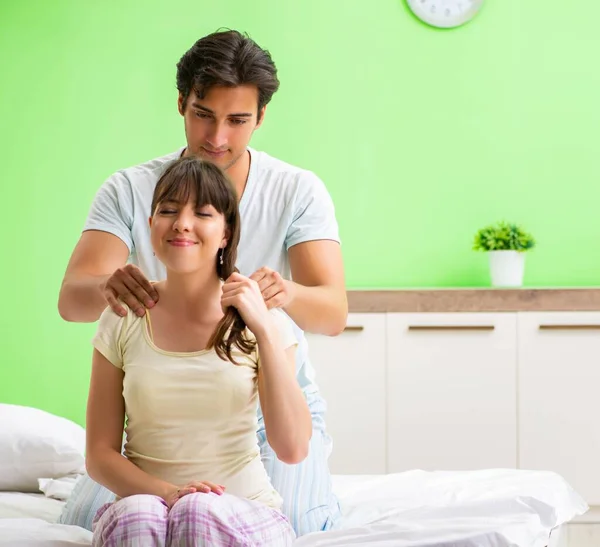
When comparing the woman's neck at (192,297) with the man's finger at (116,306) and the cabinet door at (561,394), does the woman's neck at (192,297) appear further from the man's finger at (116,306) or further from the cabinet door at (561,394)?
the cabinet door at (561,394)

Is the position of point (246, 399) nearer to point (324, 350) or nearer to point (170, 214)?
point (170, 214)

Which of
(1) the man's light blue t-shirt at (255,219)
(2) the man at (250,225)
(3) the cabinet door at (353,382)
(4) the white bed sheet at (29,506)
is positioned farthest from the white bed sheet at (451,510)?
(3) the cabinet door at (353,382)

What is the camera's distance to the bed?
1.46 metres

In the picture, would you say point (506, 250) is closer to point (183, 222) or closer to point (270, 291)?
point (270, 291)

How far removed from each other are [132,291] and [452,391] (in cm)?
199

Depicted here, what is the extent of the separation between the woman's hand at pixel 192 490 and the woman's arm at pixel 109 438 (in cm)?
4

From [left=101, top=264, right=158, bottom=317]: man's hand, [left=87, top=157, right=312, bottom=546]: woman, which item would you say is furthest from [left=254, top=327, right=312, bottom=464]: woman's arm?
[left=101, top=264, right=158, bottom=317]: man's hand

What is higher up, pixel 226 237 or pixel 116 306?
pixel 226 237

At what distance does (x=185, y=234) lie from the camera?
4.97 feet

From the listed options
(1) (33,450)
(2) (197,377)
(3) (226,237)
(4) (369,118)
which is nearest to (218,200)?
(3) (226,237)

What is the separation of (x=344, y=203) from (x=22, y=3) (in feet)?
4.85

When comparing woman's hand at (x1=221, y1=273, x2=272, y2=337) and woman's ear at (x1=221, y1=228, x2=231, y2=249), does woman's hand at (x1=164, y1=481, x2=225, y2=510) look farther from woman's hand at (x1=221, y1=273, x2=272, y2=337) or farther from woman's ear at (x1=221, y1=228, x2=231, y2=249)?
woman's ear at (x1=221, y1=228, x2=231, y2=249)

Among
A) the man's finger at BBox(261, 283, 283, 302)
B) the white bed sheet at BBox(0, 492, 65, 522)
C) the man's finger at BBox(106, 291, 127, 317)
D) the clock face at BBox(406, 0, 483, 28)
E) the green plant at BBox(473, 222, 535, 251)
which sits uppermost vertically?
the clock face at BBox(406, 0, 483, 28)

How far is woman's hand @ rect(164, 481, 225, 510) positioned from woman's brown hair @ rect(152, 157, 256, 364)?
0.67 feet
